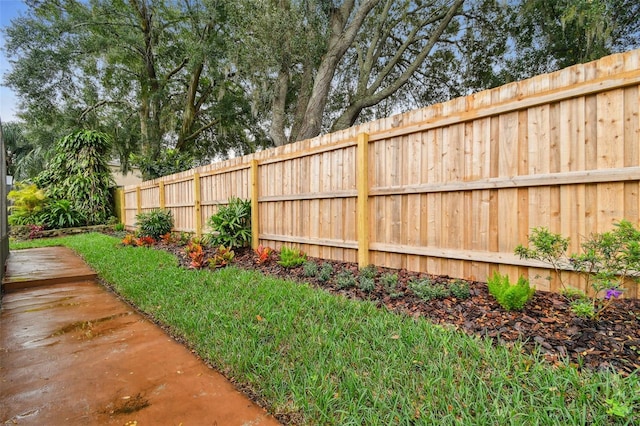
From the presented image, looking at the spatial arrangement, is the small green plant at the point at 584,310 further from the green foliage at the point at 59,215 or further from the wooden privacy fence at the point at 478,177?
the green foliage at the point at 59,215

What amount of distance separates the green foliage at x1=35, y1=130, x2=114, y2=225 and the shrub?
428 inches

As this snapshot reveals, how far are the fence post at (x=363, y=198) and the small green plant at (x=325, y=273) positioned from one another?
373mm

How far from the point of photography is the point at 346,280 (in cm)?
329

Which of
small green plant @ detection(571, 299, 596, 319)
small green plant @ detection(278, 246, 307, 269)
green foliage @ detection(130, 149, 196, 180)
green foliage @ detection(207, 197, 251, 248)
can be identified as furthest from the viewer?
green foliage @ detection(130, 149, 196, 180)

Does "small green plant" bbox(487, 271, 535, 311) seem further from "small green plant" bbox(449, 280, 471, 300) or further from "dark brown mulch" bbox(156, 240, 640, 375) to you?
"small green plant" bbox(449, 280, 471, 300)

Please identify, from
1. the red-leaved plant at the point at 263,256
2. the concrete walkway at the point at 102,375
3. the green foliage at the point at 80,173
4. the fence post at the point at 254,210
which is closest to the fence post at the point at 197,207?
the fence post at the point at 254,210

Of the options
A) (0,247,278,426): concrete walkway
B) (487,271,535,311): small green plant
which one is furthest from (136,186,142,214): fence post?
(487,271,535,311): small green plant

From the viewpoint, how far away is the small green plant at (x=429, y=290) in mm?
2688

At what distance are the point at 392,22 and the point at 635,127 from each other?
324 inches

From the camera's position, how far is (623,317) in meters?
1.97

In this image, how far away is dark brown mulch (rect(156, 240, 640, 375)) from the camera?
5.55ft

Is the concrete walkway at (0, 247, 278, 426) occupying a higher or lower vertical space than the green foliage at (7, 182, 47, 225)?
lower

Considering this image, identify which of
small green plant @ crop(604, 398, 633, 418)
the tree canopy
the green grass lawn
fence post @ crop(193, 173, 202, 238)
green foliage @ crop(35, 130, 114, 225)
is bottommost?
the green grass lawn

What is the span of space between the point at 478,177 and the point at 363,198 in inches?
49.3
